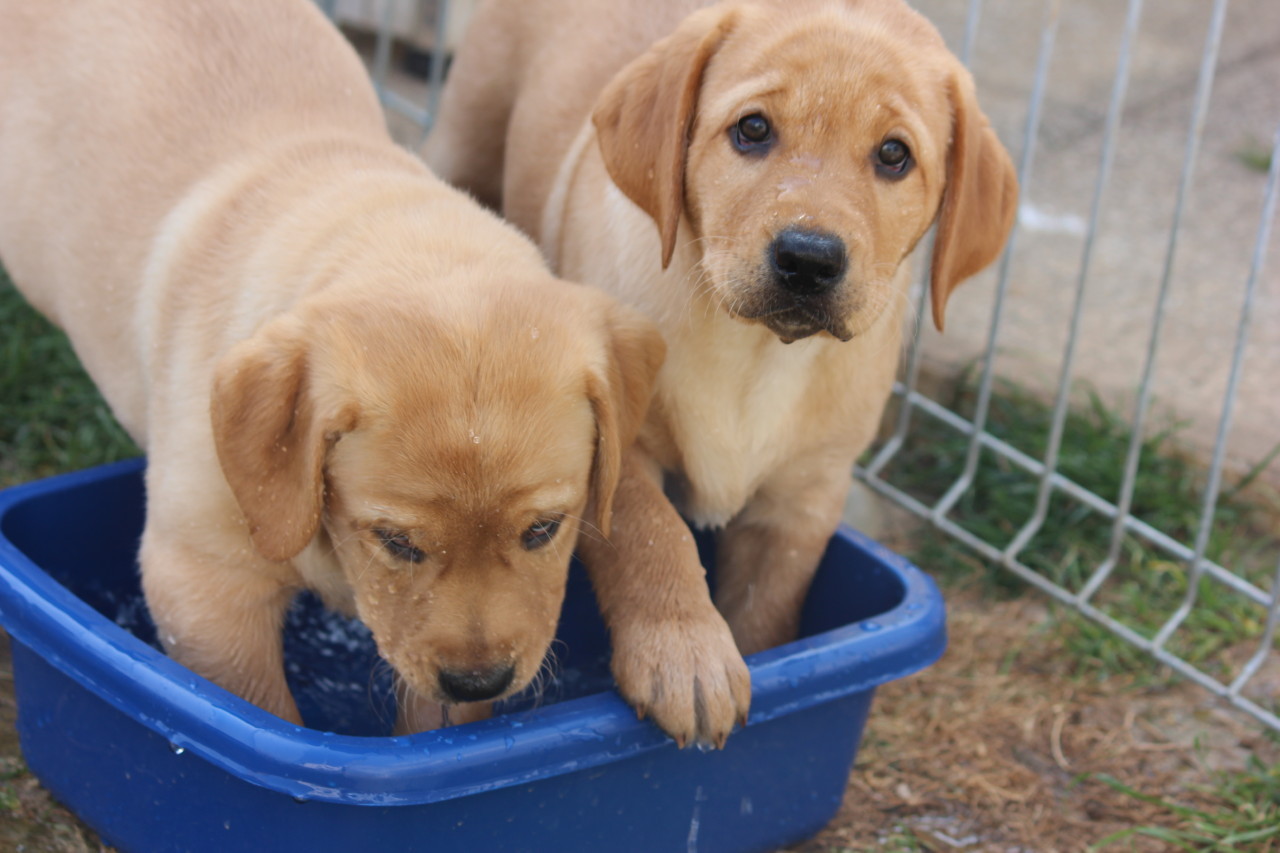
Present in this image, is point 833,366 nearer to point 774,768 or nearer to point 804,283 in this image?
point 804,283

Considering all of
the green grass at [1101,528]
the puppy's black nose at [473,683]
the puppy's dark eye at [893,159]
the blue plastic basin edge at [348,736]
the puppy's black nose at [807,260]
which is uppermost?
the puppy's dark eye at [893,159]

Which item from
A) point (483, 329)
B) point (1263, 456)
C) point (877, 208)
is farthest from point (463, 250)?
point (1263, 456)

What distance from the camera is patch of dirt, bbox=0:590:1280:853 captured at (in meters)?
3.28

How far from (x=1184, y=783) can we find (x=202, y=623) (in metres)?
2.39

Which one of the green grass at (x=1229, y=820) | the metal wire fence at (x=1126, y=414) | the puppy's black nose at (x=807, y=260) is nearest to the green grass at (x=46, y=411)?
the metal wire fence at (x=1126, y=414)

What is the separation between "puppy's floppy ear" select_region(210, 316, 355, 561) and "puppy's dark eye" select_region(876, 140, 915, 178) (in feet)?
3.83

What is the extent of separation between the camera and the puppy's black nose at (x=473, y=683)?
239cm

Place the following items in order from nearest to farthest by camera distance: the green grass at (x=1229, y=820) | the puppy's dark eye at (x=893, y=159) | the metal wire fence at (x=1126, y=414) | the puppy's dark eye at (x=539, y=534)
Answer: the puppy's dark eye at (x=539, y=534) < the puppy's dark eye at (x=893, y=159) < the green grass at (x=1229, y=820) < the metal wire fence at (x=1126, y=414)

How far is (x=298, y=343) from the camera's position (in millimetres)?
2375

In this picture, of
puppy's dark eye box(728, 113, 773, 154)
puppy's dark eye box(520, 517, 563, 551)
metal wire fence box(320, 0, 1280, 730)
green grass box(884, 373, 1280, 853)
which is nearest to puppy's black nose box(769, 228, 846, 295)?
puppy's dark eye box(728, 113, 773, 154)

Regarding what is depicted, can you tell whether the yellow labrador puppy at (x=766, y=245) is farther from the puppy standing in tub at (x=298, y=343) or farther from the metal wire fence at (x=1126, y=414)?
the metal wire fence at (x=1126, y=414)

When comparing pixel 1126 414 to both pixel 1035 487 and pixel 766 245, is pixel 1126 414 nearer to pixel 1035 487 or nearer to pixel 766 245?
pixel 1035 487

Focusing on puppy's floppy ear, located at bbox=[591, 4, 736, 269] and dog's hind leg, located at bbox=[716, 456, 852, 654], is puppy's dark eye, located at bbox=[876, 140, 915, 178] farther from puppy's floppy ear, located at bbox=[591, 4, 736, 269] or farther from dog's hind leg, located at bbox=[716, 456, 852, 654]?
dog's hind leg, located at bbox=[716, 456, 852, 654]

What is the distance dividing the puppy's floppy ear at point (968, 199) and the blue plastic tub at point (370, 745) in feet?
2.35
